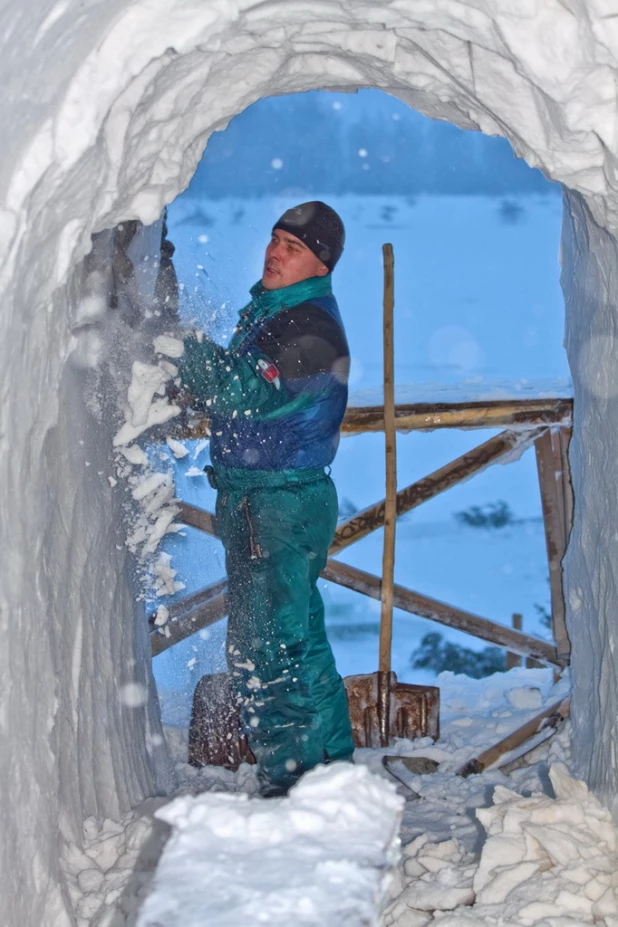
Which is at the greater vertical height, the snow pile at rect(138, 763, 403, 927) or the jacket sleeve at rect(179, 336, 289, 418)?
the jacket sleeve at rect(179, 336, 289, 418)

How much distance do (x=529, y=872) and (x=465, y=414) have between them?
2402 millimetres

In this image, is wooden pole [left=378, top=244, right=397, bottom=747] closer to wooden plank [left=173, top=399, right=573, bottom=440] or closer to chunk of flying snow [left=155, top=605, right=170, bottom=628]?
wooden plank [left=173, top=399, right=573, bottom=440]

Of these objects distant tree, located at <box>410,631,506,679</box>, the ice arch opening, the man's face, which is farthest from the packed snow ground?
distant tree, located at <box>410,631,506,679</box>

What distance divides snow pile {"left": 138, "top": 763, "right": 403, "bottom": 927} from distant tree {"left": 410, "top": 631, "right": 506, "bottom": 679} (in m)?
17.1

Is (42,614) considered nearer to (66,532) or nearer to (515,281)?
(66,532)

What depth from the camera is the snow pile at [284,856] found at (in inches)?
43.9

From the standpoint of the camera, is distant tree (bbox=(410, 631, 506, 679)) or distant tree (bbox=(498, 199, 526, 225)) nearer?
distant tree (bbox=(410, 631, 506, 679))

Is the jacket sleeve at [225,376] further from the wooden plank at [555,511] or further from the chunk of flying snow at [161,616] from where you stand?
the wooden plank at [555,511]

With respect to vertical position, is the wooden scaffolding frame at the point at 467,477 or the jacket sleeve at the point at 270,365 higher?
the jacket sleeve at the point at 270,365

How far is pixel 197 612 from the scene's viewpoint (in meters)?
3.85

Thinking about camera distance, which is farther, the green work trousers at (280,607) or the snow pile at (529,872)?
the green work trousers at (280,607)

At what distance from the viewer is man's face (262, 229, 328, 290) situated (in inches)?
123

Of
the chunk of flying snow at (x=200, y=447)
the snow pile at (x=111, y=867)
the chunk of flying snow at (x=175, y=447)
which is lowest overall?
the snow pile at (x=111, y=867)

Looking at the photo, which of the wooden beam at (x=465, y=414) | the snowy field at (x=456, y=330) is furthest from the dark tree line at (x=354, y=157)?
the wooden beam at (x=465, y=414)
